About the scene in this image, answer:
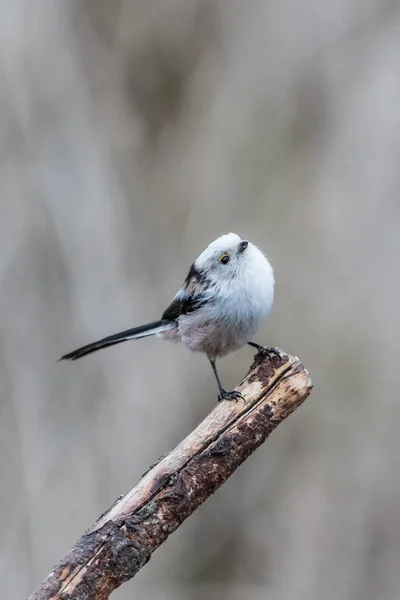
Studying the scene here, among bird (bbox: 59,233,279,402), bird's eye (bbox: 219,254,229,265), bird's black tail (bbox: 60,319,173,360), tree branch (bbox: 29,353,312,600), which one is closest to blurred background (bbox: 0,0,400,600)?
bird's black tail (bbox: 60,319,173,360)

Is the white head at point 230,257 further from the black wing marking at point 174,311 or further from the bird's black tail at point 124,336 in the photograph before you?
the bird's black tail at point 124,336

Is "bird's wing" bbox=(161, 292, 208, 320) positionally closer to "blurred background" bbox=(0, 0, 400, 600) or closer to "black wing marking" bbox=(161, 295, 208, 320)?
"black wing marking" bbox=(161, 295, 208, 320)

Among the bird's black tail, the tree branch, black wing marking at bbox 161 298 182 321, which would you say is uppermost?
black wing marking at bbox 161 298 182 321

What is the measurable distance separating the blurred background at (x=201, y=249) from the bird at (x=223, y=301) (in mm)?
1425

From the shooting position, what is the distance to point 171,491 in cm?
172

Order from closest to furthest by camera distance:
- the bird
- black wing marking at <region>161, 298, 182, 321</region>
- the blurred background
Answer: the bird
black wing marking at <region>161, 298, 182, 321</region>
the blurred background

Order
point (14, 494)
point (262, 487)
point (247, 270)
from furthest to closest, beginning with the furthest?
point (262, 487)
point (14, 494)
point (247, 270)

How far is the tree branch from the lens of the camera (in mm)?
1600

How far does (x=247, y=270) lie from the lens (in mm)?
2457

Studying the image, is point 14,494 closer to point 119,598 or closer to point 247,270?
point 119,598

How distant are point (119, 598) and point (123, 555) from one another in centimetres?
266

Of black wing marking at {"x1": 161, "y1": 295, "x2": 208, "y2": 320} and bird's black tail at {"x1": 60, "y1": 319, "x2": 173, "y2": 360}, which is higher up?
black wing marking at {"x1": 161, "y1": 295, "x2": 208, "y2": 320}

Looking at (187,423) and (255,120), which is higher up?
(255,120)

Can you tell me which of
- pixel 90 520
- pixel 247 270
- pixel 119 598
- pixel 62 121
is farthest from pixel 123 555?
pixel 62 121
